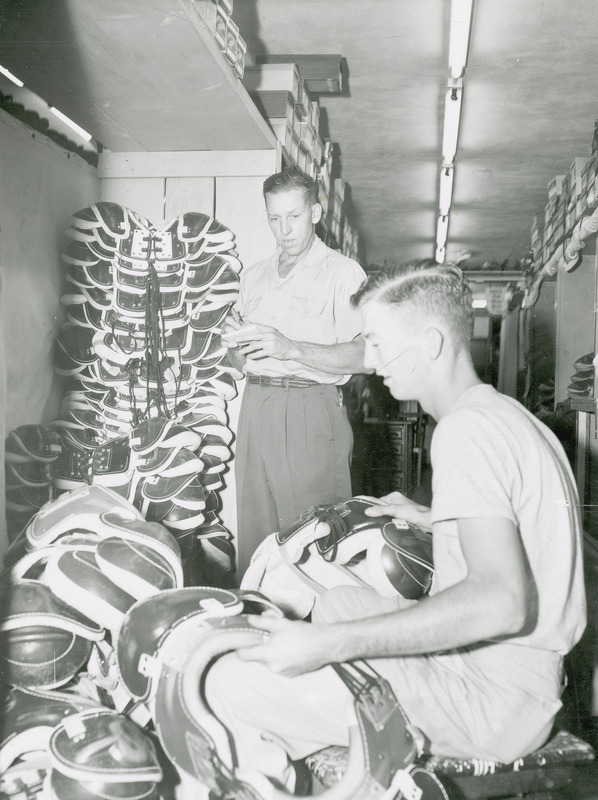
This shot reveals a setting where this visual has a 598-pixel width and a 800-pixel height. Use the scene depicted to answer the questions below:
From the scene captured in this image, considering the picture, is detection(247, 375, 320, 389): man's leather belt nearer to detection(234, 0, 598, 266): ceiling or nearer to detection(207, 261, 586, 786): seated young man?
detection(234, 0, 598, 266): ceiling

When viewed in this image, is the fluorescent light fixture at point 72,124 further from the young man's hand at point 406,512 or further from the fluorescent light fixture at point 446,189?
the young man's hand at point 406,512

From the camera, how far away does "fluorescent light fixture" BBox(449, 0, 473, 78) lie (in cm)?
199

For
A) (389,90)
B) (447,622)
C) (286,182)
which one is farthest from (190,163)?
(447,622)

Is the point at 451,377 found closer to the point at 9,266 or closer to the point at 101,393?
the point at 9,266

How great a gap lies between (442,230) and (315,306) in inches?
20.7

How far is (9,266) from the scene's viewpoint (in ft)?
4.21

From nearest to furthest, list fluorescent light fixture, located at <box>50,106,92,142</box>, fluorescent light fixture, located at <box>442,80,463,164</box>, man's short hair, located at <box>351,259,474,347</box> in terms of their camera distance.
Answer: man's short hair, located at <box>351,259,474,347</box> < fluorescent light fixture, located at <box>50,106,92,142</box> < fluorescent light fixture, located at <box>442,80,463,164</box>

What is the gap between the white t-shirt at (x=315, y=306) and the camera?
1.83 metres

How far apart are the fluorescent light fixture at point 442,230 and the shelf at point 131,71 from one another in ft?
2.12

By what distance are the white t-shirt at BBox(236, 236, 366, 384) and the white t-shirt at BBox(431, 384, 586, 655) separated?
0.93 m

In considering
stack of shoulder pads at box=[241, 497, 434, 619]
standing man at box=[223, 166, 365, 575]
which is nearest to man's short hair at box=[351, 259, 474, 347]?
stack of shoulder pads at box=[241, 497, 434, 619]

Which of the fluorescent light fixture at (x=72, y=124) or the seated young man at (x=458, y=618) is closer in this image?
the seated young man at (x=458, y=618)

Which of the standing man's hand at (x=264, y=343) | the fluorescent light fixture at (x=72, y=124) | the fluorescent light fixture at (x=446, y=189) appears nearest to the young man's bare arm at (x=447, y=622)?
the standing man's hand at (x=264, y=343)

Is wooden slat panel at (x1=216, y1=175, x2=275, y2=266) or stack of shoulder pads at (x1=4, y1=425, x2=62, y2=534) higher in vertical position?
wooden slat panel at (x1=216, y1=175, x2=275, y2=266)
